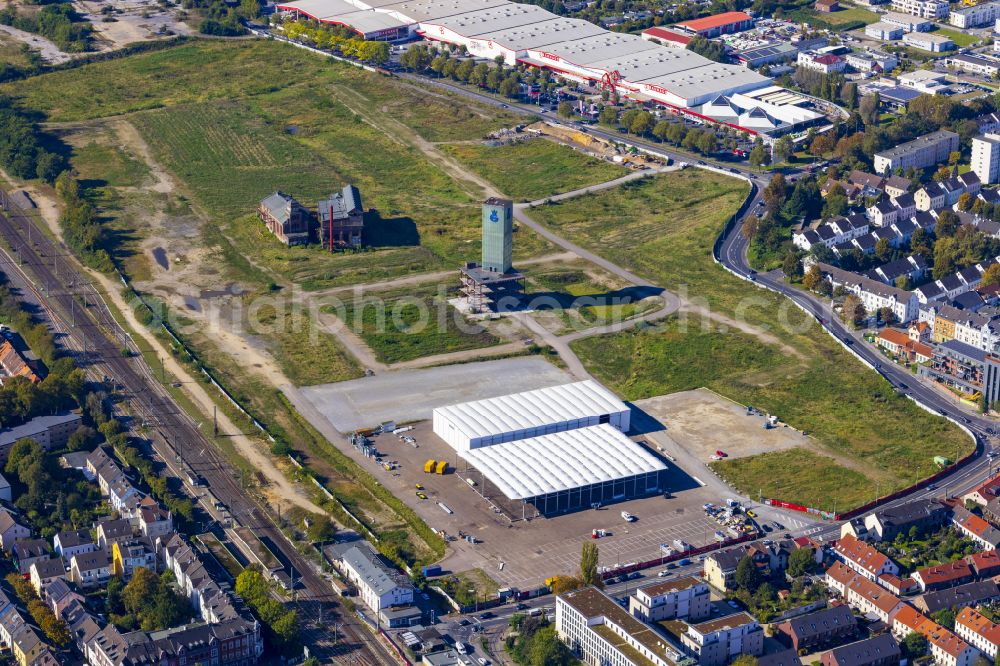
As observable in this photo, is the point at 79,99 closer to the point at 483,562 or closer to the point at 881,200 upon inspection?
the point at 881,200

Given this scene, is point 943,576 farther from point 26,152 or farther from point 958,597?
point 26,152

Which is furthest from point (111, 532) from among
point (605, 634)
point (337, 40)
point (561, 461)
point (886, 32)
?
point (886, 32)

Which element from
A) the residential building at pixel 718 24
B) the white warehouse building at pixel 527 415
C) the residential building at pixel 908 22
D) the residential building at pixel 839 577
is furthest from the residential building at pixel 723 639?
the residential building at pixel 908 22

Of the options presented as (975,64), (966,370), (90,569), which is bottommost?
(90,569)

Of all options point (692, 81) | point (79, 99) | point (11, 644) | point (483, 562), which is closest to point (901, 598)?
point (483, 562)

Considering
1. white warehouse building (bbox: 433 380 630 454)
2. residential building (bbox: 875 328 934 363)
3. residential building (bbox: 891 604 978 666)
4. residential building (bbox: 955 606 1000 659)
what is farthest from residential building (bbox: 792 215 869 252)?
residential building (bbox: 955 606 1000 659)
